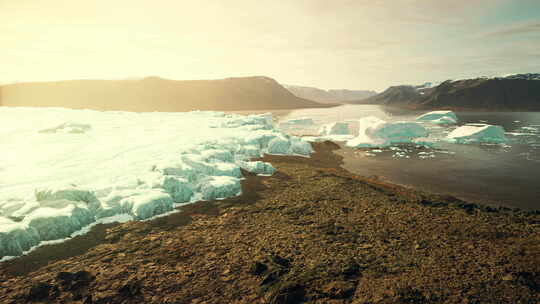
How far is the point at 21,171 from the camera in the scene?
10352 mm

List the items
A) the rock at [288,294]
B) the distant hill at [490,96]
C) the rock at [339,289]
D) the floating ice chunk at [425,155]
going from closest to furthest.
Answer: the rock at [288,294] → the rock at [339,289] → the floating ice chunk at [425,155] → the distant hill at [490,96]

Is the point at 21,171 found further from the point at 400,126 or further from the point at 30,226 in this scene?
the point at 400,126

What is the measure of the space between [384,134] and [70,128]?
84.2 ft

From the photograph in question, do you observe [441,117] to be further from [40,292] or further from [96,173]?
[40,292]

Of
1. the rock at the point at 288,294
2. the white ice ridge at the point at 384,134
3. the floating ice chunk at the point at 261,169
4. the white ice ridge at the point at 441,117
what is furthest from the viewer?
the white ice ridge at the point at 441,117

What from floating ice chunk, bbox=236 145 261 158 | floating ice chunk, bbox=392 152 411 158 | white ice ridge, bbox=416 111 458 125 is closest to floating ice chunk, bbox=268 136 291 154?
floating ice chunk, bbox=236 145 261 158

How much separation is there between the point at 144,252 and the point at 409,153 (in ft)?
66.3

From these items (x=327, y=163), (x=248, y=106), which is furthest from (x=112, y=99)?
(x=327, y=163)

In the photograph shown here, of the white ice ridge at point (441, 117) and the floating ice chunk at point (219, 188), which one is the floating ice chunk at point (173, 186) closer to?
the floating ice chunk at point (219, 188)

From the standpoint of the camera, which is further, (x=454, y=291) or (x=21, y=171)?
(x=21, y=171)

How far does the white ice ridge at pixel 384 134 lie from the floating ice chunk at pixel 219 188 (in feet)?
52.4

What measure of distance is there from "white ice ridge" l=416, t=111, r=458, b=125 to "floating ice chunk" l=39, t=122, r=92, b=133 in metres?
50.9

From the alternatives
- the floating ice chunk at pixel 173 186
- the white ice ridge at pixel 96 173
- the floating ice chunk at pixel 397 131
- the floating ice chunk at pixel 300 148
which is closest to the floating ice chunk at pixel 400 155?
the floating ice chunk at pixel 397 131

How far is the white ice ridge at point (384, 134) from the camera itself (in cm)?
2378
